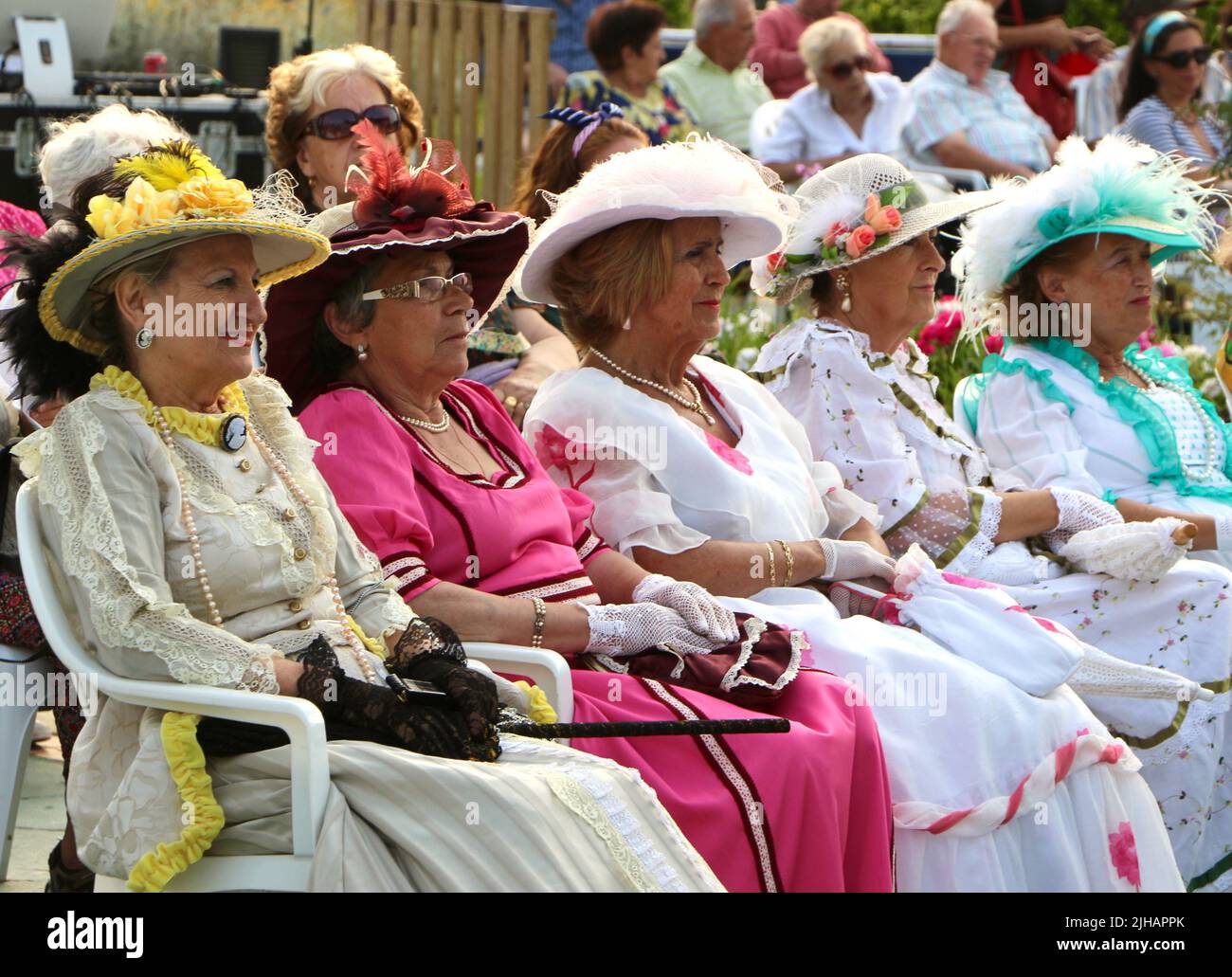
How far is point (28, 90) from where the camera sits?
642 centimetres

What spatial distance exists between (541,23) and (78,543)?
18.6 feet

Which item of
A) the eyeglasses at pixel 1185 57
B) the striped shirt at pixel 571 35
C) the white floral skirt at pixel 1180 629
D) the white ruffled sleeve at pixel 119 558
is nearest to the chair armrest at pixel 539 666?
the white ruffled sleeve at pixel 119 558

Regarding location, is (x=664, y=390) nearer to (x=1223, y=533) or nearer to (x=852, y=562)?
(x=852, y=562)

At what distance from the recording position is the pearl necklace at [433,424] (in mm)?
3984

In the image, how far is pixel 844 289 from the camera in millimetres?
5082

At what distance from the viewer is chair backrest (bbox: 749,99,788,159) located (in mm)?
8984

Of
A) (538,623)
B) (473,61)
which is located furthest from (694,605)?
(473,61)

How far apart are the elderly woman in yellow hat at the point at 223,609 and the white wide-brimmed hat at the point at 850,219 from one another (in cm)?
191

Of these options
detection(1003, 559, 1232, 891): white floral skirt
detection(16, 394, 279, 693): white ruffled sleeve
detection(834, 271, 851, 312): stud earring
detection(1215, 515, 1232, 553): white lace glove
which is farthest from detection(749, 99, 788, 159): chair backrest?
detection(16, 394, 279, 693): white ruffled sleeve

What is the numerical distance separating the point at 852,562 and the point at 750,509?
294 millimetres

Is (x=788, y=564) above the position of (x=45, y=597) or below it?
below

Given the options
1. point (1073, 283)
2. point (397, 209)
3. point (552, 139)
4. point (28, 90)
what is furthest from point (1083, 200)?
point (28, 90)

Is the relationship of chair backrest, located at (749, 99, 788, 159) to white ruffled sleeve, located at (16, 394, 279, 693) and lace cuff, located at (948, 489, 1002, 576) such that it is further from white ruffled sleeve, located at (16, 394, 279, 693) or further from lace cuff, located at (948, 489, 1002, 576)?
white ruffled sleeve, located at (16, 394, 279, 693)
